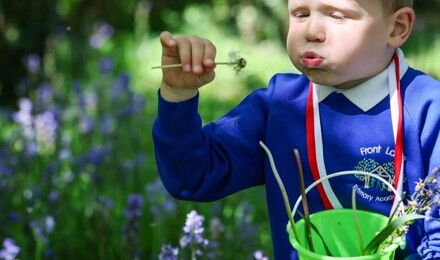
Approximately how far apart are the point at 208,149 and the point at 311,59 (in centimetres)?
33

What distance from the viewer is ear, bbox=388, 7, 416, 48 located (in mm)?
1804

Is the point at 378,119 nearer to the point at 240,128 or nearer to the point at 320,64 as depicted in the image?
the point at 320,64

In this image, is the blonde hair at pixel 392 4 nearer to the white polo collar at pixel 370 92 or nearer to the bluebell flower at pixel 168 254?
the white polo collar at pixel 370 92

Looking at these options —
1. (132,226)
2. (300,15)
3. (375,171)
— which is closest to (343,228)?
(375,171)

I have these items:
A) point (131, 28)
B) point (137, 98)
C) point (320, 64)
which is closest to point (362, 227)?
point (320, 64)

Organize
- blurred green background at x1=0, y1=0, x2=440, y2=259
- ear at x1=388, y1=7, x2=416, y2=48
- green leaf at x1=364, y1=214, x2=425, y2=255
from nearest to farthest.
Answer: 1. green leaf at x1=364, y1=214, x2=425, y2=255
2. ear at x1=388, y1=7, x2=416, y2=48
3. blurred green background at x1=0, y1=0, x2=440, y2=259

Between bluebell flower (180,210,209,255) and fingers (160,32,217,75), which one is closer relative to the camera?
fingers (160,32,217,75)

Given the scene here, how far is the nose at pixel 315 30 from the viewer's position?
1721mm

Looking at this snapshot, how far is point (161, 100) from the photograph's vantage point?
5.99 ft

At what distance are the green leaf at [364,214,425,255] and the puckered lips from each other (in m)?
0.38

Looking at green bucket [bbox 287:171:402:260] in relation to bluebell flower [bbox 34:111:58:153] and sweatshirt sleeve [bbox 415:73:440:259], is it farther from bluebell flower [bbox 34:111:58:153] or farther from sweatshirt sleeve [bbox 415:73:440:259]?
bluebell flower [bbox 34:111:58:153]

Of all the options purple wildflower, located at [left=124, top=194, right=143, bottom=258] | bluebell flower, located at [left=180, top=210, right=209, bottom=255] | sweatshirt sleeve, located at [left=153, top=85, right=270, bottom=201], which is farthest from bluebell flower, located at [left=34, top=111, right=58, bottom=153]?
sweatshirt sleeve, located at [left=153, top=85, right=270, bottom=201]

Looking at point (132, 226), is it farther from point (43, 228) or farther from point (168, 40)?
point (168, 40)

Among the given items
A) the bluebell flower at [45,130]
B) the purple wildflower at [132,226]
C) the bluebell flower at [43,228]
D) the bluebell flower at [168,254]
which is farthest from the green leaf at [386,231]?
the bluebell flower at [45,130]
